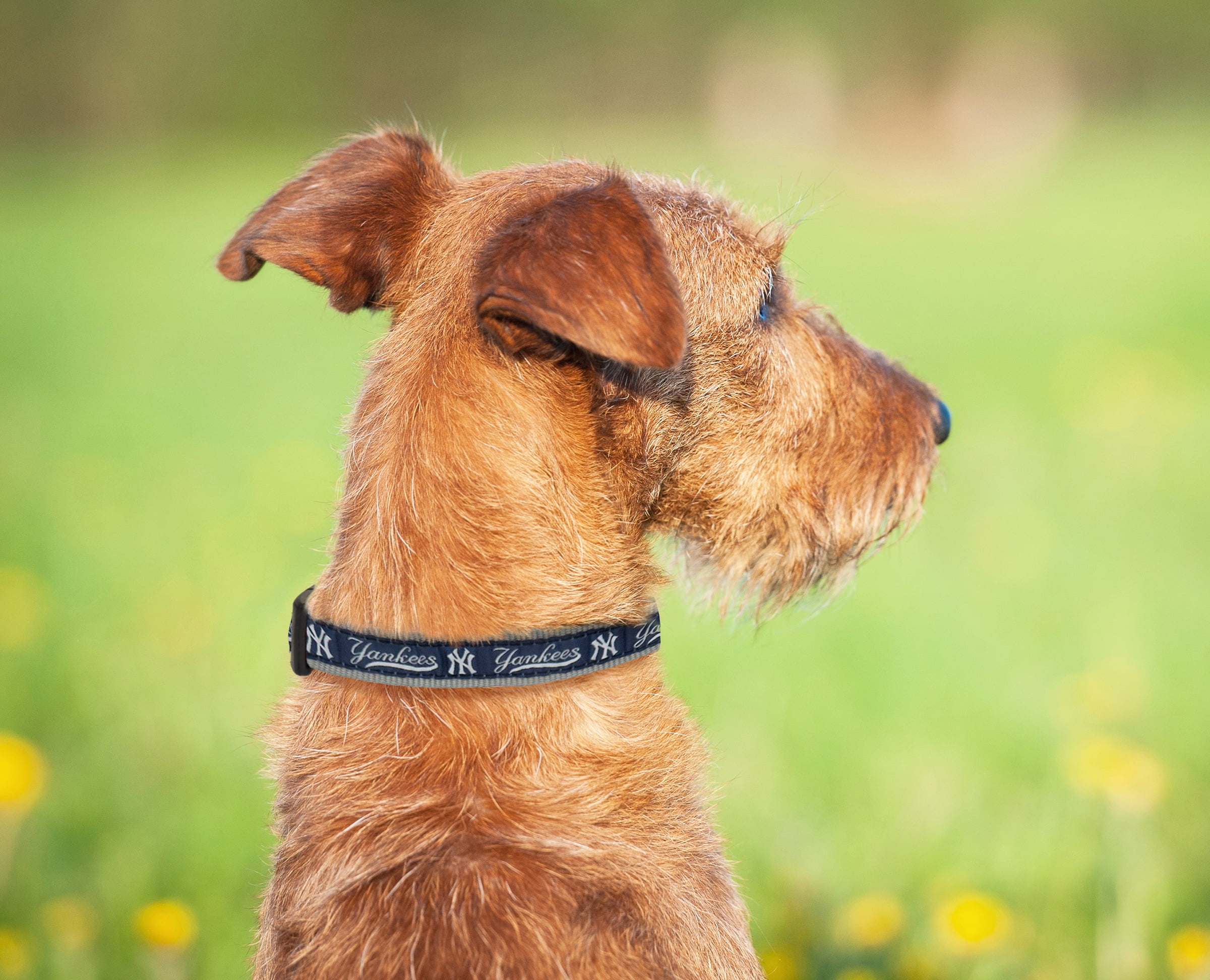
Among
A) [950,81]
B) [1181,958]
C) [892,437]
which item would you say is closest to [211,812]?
[892,437]

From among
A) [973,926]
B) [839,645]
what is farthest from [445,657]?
[839,645]

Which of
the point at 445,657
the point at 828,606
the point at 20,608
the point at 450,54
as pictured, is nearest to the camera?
the point at 445,657

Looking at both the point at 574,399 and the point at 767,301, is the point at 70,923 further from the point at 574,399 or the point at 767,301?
the point at 767,301

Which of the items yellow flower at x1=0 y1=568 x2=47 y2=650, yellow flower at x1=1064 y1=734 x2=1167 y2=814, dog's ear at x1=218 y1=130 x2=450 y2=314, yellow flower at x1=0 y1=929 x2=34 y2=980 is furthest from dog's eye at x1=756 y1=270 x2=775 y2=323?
yellow flower at x1=0 y1=568 x2=47 y2=650

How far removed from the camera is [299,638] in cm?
181

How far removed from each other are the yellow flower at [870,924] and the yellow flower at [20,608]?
298 cm

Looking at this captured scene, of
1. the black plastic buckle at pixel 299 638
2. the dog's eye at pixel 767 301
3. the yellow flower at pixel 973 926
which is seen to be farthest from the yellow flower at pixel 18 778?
the yellow flower at pixel 973 926

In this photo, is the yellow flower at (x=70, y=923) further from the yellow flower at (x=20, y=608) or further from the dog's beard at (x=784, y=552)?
the dog's beard at (x=784, y=552)

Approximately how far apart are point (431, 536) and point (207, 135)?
18922 millimetres

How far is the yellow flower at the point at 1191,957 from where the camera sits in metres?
2.44

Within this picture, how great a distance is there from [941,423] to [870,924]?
119 cm

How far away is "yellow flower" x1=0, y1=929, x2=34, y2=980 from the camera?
2512 mm

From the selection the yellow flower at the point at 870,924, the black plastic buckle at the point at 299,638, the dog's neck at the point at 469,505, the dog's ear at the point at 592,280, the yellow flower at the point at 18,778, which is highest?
Result: the dog's ear at the point at 592,280

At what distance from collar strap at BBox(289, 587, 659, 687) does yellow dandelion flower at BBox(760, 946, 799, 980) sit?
3.69 feet
